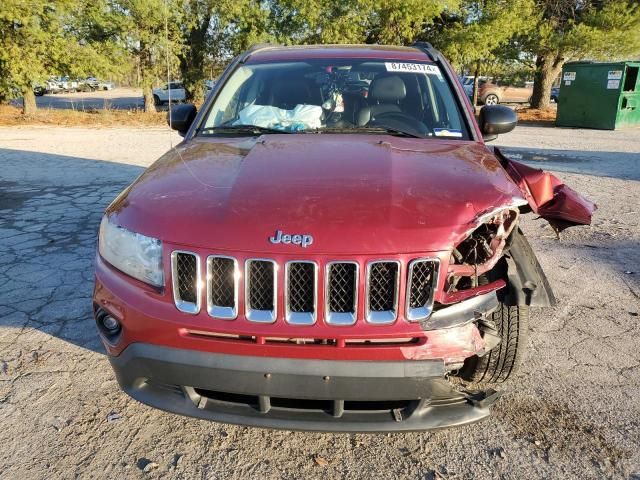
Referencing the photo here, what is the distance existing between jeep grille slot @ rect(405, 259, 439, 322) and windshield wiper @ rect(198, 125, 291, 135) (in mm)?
1574

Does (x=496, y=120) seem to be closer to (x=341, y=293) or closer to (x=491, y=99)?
(x=341, y=293)

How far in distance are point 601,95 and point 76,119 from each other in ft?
60.6

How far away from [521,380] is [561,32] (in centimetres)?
2120

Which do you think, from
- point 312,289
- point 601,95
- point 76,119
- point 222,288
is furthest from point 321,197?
point 76,119

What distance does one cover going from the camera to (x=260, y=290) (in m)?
1.94

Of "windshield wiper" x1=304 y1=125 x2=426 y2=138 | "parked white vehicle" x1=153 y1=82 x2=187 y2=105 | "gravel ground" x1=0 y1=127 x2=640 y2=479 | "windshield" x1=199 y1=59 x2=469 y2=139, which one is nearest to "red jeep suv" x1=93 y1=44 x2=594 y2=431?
"gravel ground" x1=0 y1=127 x2=640 y2=479

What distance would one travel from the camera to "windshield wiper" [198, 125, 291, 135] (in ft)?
10.4

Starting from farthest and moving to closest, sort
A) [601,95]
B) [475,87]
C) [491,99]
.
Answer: [491,99] → [475,87] → [601,95]

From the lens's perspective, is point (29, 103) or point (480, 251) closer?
point (480, 251)

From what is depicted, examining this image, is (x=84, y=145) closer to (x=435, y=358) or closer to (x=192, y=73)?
(x=192, y=73)

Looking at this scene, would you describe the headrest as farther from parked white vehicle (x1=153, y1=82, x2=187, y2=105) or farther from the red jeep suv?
parked white vehicle (x1=153, y1=82, x2=187, y2=105)

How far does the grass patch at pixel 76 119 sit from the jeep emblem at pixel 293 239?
60.7ft

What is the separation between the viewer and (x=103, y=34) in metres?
19.6

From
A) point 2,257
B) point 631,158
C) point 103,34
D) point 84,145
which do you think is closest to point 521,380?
point 2,257
